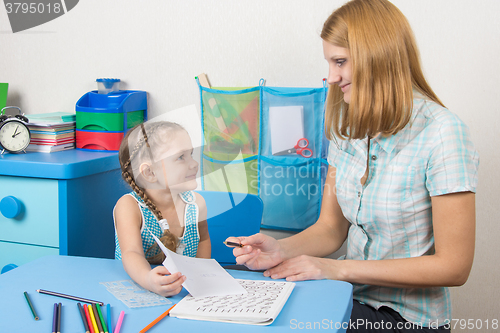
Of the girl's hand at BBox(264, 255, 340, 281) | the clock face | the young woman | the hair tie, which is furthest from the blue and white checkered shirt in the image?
the clock face

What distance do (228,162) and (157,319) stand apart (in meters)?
0.90

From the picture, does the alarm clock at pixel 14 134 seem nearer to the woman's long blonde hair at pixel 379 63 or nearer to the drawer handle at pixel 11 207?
the drawer handle at pixel 11 207

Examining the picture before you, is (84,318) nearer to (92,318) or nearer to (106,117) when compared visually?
(92,318)

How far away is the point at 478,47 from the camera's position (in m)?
1.27

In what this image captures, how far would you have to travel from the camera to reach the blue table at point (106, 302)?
0.64m

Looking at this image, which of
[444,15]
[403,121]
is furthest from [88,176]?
[444,15]

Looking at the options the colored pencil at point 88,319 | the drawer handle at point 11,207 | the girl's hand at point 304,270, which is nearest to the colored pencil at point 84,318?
the colored pencil at point 88,319

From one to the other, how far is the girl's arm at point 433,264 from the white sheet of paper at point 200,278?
0.11 meters

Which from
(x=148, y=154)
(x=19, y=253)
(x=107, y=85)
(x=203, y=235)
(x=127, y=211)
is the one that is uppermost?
(x=107, y=85)

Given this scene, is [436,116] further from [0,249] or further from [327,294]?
[0,249]

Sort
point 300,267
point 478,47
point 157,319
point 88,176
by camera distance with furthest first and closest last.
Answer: point 88,176 → point 478,47 → point 300,267 → point 157,319

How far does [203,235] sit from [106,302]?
1.62ft

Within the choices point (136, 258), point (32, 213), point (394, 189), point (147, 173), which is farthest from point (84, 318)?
point (32, 213)

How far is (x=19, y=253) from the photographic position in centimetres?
137
